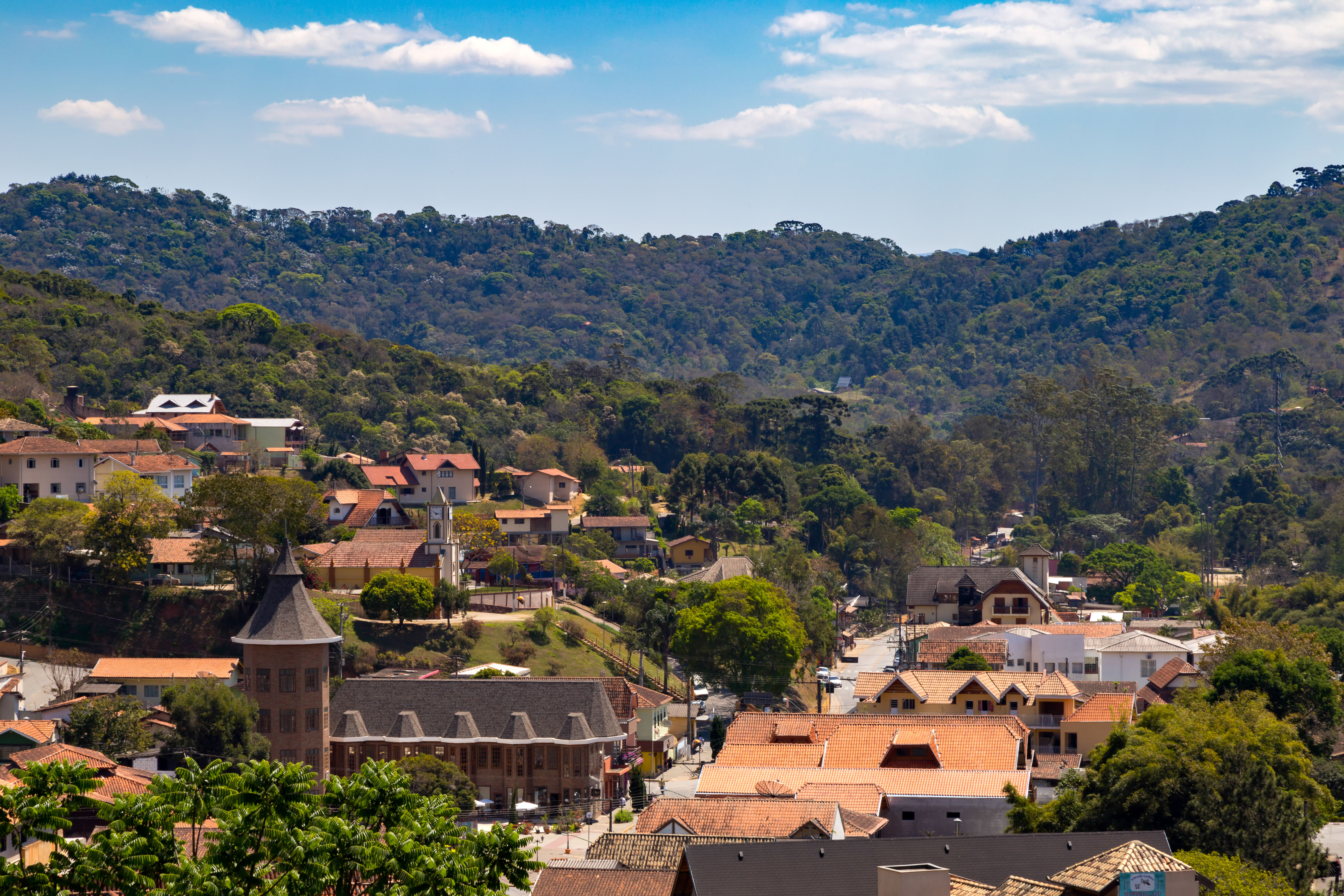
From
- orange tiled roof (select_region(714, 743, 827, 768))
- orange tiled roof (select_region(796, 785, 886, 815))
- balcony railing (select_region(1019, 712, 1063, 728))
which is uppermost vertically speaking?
orange tiled roof (select_region(796, 785, 886, 815))

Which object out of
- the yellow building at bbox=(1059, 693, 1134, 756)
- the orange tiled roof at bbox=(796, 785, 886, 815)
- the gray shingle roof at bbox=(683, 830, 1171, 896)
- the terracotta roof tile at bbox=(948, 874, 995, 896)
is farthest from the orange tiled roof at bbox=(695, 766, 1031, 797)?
the terracotta roof tile at bbox=(948, 874, 995, 896)

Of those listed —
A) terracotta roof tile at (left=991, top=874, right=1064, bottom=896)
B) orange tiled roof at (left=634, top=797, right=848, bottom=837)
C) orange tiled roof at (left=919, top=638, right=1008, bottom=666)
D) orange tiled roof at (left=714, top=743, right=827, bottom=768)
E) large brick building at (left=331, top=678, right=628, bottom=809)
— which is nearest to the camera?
terracotta roof tile at (left=991, top=874, right=1064, bottom=896)

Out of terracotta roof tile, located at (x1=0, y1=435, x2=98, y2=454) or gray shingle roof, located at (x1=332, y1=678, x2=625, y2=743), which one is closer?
Result: gray shingle roof, located at (x1=332, y1=678, x2=625, y2=743)

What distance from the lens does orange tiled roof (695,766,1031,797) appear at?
42000 mm

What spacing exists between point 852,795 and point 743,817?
6.34 m

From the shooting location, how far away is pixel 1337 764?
161 feet

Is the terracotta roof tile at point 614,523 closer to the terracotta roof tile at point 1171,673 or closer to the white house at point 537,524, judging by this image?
the white house at point 537,524

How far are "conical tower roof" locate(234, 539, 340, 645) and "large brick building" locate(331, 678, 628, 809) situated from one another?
3.21 metres

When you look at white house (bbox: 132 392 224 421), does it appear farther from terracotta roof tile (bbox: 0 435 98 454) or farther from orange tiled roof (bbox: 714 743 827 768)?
orange tiled roof (bbox: 714 743 827 768)

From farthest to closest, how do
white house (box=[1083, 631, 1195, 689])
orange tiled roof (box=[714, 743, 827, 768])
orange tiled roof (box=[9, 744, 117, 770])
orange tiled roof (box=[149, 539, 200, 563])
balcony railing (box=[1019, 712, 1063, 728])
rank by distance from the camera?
1. white house (box=[1083, 631, 1195, 689])
2. orange tiled roof (box=[149, 539, 200, 563])
3. balcony railing (box=[1019, 712, 1063, 728])
4. orange tiled roof (box=[714, 743, 827, 768])
5. orange tiled roof (box=[9, 744, 117, 770])

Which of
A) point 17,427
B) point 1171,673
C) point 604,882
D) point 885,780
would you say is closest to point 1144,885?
point 604,882

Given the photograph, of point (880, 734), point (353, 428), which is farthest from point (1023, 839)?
point (353, 428)

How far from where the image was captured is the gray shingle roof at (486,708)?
→ 52688 mm

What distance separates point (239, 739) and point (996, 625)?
40336mm
